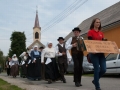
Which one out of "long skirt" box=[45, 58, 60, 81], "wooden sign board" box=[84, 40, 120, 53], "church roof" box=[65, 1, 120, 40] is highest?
"church roof" box=[65, 1, 120, 40]

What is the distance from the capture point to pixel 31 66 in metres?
12.9

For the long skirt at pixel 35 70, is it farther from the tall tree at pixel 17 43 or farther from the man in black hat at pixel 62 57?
the tall tree at pixel 17 43

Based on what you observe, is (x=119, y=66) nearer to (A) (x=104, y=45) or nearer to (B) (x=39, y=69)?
(B) (x=39, y=69)

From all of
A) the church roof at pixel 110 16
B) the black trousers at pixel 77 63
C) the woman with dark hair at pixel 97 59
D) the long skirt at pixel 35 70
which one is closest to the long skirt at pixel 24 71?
the long skirt at pixel 35 70

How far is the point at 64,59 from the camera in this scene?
9.24m

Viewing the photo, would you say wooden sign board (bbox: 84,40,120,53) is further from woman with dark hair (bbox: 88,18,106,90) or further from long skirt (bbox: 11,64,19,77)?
long skirt (bbox: 11,64,19,77)

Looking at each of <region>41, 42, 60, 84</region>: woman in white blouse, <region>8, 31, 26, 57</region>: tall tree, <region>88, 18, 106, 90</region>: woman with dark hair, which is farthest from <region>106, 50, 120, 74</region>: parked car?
<region>8, 31, 26, 57</region>: tall tree

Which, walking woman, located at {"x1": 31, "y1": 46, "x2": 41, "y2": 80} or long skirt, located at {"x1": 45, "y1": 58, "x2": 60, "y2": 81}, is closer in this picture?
long skirt, located at {"x1": 45, "y1": 58, "x2": 60, "y2": 81}

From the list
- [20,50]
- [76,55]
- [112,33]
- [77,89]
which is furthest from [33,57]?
[20,50]

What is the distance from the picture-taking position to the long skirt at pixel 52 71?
9203 mm

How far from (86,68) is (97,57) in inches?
383

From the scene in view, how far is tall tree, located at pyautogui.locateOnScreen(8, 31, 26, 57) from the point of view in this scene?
63094 millimetres

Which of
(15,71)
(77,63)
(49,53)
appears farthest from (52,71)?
(15,71)

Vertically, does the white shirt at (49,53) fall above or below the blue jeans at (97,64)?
above
